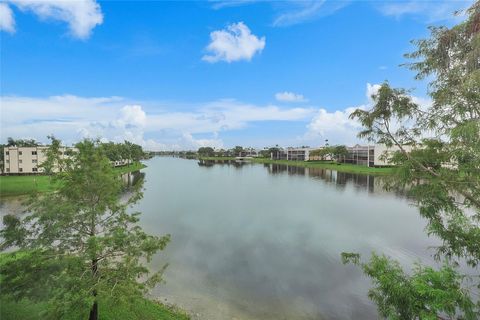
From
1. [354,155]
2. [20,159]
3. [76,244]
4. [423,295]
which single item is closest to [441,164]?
[423,295]

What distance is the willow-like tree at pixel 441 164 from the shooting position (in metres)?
6.24

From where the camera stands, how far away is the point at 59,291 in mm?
6711

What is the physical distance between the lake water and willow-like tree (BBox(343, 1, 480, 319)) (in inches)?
67.7

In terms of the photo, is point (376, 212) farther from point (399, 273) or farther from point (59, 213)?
point (59, 213)

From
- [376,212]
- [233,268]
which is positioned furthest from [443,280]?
[376,212]

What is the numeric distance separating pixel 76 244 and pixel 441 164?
11144 millimetres

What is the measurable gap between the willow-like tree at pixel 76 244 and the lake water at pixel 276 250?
4.87 meters

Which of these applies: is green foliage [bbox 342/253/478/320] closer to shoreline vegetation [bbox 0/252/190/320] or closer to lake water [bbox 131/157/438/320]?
lake water [bbox 131/157/438/320]

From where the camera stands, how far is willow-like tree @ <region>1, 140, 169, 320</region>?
21.6 feet

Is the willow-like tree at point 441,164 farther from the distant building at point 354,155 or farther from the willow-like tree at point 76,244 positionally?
the distant building at point 354,155

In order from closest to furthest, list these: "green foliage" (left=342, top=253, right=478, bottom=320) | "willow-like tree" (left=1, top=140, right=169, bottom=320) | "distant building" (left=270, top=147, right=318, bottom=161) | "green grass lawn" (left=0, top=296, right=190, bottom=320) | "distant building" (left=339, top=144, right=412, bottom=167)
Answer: "green foliage" (left=342, top=253, right=478, bottom=320) → "willow-like tree" (left=1, top=140, right=169, bottom=320) → "green grass lawn" (left=0, top=296, right=190, bottom=320) → "distant building" (left=339, top=144, right=412, bottom=167) → "distant building" (left=270, top=147, right=318, bottom=161)

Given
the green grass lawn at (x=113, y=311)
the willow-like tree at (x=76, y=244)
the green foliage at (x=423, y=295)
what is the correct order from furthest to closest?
the green grass lawn at (x=113, y=311) → the willow-like tree at (x=76, y=244) → the green foliage at (x=423, y=295)

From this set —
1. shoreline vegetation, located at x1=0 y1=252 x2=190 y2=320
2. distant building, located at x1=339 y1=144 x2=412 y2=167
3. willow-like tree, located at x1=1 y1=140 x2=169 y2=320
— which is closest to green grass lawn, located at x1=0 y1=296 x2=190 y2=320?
shoreline vegetation, located at x1=0 y1=252 x2=190 y2=320

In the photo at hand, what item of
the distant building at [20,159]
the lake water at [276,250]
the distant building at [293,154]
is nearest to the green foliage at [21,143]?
the distant building at [20,159]
